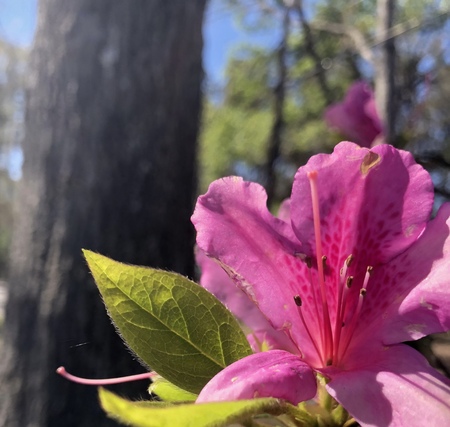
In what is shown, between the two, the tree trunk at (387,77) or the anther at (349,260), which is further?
the tree trunk at (387,77)

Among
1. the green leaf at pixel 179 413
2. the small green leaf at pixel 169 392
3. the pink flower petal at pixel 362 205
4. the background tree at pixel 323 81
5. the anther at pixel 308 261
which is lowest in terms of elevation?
the small green leaf at pixel 169 392

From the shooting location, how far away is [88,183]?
1.49 m

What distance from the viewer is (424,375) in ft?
0.96

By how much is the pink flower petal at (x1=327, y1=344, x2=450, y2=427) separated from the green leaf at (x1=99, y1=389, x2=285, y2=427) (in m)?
0.08

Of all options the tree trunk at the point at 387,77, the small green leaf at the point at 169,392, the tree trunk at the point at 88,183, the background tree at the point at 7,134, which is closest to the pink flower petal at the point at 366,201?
the small green leaf at the point at 169,392

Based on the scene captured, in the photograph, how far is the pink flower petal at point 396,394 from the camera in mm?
278

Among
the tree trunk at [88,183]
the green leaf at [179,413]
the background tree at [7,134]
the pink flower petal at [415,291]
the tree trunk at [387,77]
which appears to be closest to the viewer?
the green leaf at [179,413]

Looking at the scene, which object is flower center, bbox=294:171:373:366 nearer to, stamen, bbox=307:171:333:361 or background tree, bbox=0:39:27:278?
stamen, bbox=307:171:333:361

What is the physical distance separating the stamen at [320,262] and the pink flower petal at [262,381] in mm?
41

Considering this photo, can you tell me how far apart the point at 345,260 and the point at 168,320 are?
0.12 meters

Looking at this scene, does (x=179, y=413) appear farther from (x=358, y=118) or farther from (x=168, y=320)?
(x=358, y=118)

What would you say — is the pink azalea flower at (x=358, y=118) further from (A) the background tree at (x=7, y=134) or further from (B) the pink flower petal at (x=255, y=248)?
(A) the background tree at (x=7, y=134)

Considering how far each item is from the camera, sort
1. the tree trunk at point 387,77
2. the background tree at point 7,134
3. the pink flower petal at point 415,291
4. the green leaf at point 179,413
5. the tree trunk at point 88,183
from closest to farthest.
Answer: the green leaf at point 179,413
the pink flower petal at point 415,291
the tree trunk at point 387,77
the tree trunk at point 88,183
the background tree at point 7,134

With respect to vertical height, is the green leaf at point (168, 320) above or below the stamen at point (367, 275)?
below
